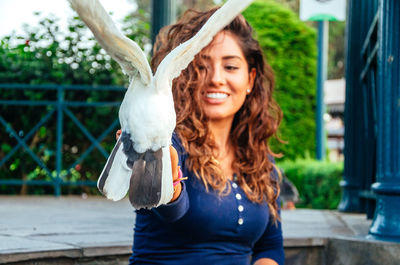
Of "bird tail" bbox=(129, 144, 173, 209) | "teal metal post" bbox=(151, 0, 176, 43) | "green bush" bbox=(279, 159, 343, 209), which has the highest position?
"teal metal post" bbox=(151, 0, 176, 43)

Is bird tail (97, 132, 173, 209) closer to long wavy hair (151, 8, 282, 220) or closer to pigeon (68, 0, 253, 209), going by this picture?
pigeon (68, 0, 253, 209)

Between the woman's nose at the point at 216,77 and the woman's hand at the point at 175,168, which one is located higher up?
the woman's nose at the point at 216,77

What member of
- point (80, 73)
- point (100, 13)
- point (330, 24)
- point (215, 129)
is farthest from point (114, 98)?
point (330, 24)

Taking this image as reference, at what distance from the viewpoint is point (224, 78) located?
8.13 feet

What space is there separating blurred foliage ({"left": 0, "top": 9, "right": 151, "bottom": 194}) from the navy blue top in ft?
14.8

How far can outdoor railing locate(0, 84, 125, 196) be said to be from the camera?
21.5 ft

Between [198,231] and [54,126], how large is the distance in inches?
190

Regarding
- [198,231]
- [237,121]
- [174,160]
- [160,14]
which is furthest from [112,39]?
[160,14]

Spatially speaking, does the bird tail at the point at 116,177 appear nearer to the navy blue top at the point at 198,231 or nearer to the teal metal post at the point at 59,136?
the navy blue top at the point at 198,231

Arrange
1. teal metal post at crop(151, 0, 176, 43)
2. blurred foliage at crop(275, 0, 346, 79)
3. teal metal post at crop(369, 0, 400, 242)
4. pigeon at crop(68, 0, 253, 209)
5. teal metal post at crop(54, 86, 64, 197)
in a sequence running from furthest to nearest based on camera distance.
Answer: blurred foliage at crop(275, 0, 346, 79) < teal metal post at crop(54, 86, 64, 197) < teal metal post at crop(151, 0, 176, 43) < teal metal post at crop(369, 0, 400, 242) < pigeon at crop(68, 0, 253, 209)

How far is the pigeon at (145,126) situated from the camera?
4.60 ft

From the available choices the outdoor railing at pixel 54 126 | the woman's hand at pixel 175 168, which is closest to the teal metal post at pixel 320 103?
the outdoor railing at pixel 54 126

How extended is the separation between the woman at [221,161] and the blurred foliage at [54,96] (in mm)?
4235

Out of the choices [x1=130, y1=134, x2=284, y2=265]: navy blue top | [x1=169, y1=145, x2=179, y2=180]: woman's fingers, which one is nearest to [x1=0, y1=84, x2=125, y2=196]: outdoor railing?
[x1=130, y1=134, x2=284, y2=265]: navy blue top
